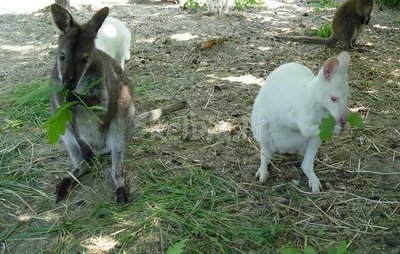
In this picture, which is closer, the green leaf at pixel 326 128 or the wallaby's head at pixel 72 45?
the green leaf at pixel 326 128

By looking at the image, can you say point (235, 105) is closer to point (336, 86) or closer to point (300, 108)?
point (300, 108)

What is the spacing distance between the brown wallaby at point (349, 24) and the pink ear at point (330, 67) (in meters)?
3.69

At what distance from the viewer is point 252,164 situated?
3.38 meters

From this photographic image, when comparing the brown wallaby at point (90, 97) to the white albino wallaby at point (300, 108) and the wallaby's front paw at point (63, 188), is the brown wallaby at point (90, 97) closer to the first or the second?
the wallaby's front paw at point (63, 188)

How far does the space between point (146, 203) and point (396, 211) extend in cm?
151

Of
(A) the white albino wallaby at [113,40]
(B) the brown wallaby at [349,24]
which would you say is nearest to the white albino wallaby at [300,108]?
(A) the white albino wallaby at [113,40]

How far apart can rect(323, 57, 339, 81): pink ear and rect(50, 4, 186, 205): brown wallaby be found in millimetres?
1374

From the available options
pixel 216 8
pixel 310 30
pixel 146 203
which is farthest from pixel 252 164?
pixel 216 8

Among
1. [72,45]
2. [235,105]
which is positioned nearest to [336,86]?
[72,45]

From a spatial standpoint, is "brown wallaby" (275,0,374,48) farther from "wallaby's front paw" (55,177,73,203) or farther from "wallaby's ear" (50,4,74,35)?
"wallaby's front paw" (55,177,73,203)

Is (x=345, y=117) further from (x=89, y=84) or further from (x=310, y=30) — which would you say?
(x=310, y=30)

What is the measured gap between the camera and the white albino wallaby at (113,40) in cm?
466

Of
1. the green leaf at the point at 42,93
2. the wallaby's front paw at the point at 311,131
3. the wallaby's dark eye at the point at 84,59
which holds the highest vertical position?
the wallaby's dark eye at the point at 84,59

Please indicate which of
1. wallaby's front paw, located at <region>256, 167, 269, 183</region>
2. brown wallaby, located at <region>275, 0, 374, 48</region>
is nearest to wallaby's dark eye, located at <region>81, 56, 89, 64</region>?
wallaby's front paw, located at <region>256, 167, 269, 183</region>
